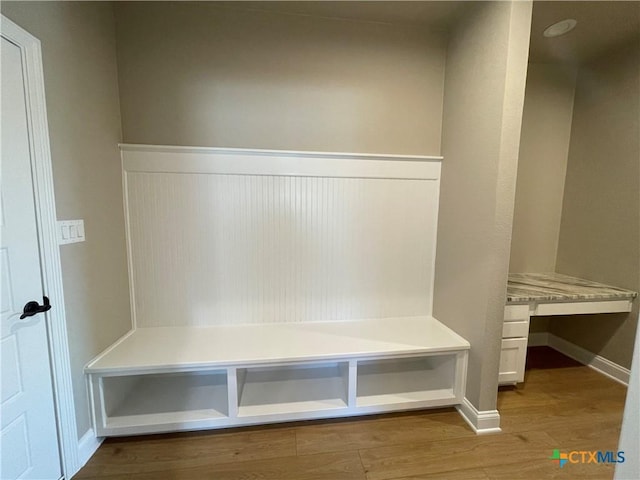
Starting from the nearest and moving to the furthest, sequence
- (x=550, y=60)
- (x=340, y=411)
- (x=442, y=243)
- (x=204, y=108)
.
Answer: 1. (x=340, y=411)
2. (x=204, y=108)
3. (x=442, y=243)
4. (x=550, y=60)

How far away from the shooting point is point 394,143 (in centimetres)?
222

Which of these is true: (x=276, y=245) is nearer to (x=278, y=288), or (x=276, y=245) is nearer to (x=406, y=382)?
Answer: (x=278, y=288)

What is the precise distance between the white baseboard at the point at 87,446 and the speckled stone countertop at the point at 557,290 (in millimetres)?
2744

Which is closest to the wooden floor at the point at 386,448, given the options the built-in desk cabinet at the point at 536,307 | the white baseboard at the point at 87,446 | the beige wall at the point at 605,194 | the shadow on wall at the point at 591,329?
the white baseboard at the point at 87,446

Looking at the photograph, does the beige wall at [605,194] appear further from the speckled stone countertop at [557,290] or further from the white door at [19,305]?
the white door at [19,305]

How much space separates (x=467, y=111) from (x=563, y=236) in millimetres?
1751

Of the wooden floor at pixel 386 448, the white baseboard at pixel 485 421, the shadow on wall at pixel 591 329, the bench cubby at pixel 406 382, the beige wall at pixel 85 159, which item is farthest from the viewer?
the shadow on wall at pixel 591 329

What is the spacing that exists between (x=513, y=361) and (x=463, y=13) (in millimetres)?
2476

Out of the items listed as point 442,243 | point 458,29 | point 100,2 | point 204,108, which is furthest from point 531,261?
point 100,2

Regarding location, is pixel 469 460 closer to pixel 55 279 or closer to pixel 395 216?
pixel 395 216

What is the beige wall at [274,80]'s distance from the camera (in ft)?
6.35

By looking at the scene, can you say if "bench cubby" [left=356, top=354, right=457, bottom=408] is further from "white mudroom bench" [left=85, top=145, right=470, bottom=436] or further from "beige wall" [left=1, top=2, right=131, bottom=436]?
"beige wall" [left=1, top=2, right=131, bottom=436]

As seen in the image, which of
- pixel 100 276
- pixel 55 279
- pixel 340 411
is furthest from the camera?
pixel 340 411

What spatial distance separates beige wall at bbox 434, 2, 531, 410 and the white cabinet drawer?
0.37m
